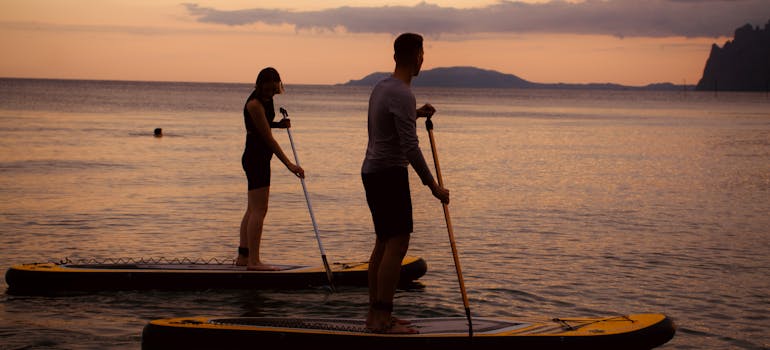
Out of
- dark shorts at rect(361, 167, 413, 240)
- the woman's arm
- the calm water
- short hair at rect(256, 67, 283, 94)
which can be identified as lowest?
the calm water

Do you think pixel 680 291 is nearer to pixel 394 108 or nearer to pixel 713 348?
pixel 713 348

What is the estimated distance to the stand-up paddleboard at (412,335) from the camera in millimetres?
6707

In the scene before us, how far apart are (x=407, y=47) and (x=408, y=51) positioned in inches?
1.2

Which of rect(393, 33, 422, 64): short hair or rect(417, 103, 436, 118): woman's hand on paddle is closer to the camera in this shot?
rect(393, 33, 422, 64): short hair

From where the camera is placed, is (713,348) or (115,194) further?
(115,194)

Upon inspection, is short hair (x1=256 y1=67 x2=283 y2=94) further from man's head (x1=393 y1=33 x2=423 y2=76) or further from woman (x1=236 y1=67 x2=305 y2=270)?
man's head (x1=393 y1=33 x2=423 y2=76)

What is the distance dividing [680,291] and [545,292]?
1.48m

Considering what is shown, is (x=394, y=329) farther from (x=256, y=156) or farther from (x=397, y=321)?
(x=256, y=156)

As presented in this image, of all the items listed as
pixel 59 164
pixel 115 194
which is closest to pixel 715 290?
pixel 115 194

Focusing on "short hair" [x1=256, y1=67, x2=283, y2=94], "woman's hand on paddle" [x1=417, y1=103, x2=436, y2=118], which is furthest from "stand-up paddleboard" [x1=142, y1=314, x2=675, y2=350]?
"short hair" [x1=256, y1=67, x2=283, y2=94]

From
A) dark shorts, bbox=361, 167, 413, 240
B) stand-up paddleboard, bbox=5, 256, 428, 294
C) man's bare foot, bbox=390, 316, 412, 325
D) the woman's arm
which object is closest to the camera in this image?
dark shorts, bbox=361, 167, 413, 240

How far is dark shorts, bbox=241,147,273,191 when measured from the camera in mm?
9336

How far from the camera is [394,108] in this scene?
6.50 metres

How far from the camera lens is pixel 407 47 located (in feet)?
22.0
